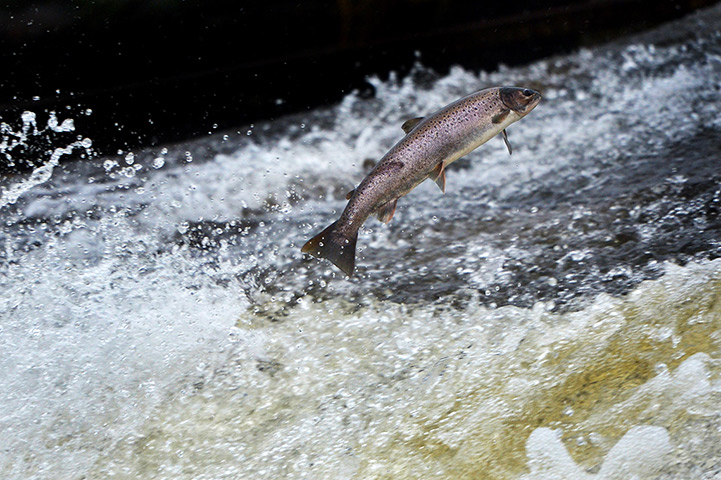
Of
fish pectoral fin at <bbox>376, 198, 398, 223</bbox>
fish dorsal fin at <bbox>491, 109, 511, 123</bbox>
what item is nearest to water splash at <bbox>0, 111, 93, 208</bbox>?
fish pectoral fin at <bbox>376, 198, 398, 223</bbox>

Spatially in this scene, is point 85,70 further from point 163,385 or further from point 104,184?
point 163,385

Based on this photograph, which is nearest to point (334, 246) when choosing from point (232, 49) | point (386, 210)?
point (386, 210)

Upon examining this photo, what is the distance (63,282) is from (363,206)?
64.6 inches

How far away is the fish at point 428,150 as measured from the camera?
2520 millimetres

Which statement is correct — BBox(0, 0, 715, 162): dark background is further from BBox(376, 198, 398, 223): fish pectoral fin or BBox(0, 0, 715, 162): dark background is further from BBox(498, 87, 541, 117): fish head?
BBox(498, 87, 541, 117): fish head

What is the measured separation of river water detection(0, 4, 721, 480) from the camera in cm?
246

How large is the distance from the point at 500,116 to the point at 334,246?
73 cm

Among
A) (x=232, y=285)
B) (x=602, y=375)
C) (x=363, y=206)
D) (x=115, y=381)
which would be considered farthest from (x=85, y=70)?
(x=602, y=375)

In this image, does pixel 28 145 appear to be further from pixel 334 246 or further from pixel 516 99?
pixel 516 99

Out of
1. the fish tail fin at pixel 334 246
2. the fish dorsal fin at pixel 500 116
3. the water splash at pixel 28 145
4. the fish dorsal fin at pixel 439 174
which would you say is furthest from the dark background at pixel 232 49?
the fish dorsal fin at pixel 500 116

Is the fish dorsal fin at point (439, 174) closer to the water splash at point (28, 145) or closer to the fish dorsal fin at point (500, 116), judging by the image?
the fish dorsal fin at point (500, 116)

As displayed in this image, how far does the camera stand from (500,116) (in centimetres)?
254

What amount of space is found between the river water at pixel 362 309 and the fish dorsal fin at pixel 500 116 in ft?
2.78

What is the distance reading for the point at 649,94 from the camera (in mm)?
5062
